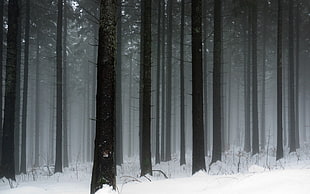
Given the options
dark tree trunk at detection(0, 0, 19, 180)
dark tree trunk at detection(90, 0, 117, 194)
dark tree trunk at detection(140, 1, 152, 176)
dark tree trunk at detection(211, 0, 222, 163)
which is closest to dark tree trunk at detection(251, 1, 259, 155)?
dark tree trunk at detection(211, 0, 222, 163)

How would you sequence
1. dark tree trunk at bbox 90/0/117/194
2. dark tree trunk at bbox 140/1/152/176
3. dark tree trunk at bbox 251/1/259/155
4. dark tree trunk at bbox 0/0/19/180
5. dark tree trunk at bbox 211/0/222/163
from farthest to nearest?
dark tree trunk at bbox 251/1/259/155 → dark tree trunk at bbox 211/0/222/163 → dark tree trunk at bbox 0/0/19/180 → dark tree trunk at bbox 140/1/152/176 → dark tree trunk at bbox 90/0/117/194

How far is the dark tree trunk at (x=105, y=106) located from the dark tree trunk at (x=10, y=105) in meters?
7.58

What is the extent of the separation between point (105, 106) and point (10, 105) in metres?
7.92

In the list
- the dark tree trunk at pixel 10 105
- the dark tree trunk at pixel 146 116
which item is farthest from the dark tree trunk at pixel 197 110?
the dark tree trunk at pixel 10 105

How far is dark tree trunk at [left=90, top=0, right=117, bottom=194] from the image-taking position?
18.7 feet

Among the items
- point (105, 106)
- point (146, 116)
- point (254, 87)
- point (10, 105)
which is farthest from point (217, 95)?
point (105, 106)

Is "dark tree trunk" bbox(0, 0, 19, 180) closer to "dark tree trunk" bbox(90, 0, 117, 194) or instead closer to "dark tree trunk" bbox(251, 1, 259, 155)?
"dark tree trunk" bbox(90, 0, 117, 194)

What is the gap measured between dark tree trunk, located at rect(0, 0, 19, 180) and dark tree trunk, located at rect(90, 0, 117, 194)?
7.58 m

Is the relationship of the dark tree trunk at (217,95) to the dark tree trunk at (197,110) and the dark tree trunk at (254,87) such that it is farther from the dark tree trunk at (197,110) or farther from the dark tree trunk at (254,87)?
the dark tree trunk at (254,87)

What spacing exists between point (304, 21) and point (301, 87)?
14115 millimetres

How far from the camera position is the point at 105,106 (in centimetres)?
586

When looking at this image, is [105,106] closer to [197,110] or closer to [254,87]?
[197,110]

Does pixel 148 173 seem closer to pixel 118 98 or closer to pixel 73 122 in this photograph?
pixel 118 98

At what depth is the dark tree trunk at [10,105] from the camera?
11930 mm
